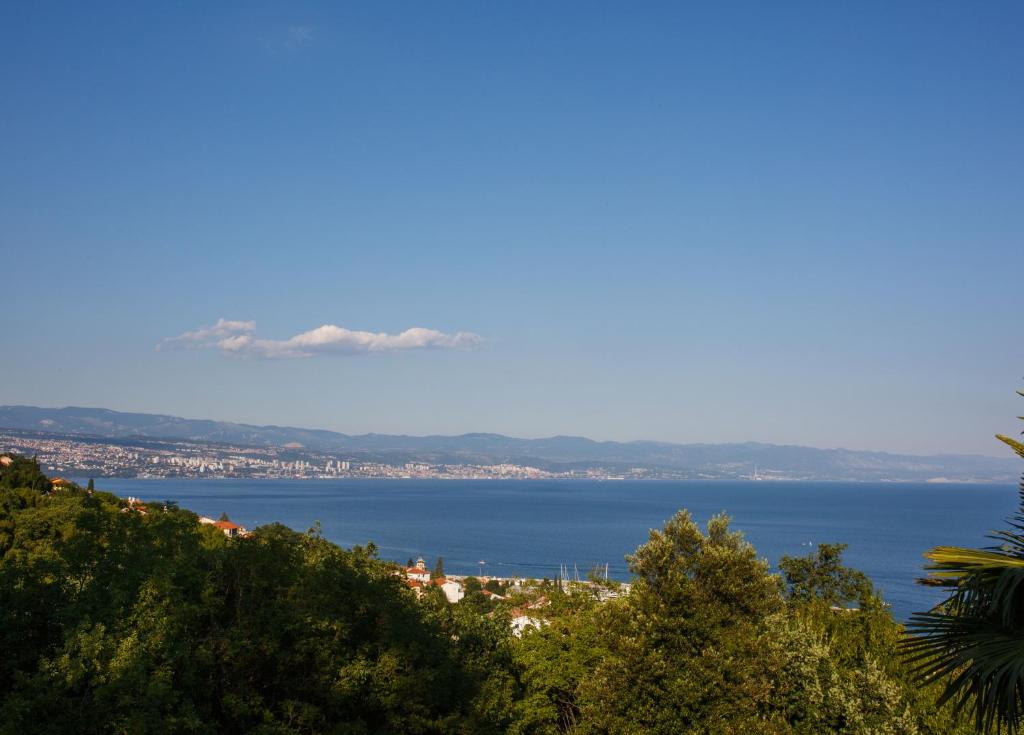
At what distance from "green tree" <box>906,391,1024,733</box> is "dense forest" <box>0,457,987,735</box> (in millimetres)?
2938

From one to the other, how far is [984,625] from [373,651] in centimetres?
1168

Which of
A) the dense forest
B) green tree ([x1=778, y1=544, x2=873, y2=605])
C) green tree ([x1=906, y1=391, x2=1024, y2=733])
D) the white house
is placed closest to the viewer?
green tree ([x1=906, y1=391, x2=1024, y2=733])

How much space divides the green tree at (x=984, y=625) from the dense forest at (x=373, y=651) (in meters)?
2.94

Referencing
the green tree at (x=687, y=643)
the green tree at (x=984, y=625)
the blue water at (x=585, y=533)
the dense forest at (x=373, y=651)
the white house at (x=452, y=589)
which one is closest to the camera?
the green tree at (x=984, y=625)

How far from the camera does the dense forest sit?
11.7m

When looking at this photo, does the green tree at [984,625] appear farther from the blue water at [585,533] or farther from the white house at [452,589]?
the blue water at [585,533]

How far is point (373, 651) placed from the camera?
14.9 meters

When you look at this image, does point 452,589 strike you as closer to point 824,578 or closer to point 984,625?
point 824,578

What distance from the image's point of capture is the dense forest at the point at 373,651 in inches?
459

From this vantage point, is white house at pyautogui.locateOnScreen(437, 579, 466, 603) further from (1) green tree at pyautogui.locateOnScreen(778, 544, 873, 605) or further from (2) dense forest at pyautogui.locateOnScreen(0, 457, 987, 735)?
(2) dense forest at pyautogui.locateOnScreen(0, 457, 987, 735)

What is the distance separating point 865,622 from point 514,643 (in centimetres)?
1151

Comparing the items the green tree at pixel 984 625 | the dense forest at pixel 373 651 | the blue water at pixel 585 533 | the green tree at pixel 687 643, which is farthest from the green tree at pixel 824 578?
the blue water at pixel 585 533

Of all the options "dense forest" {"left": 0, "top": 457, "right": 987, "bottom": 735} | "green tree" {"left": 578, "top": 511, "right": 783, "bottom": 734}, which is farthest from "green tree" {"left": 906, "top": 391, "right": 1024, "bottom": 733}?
"green tree" {"left": 578, "top": 511, "right": 783, "bottom": 734}

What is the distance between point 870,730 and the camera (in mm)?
19438
